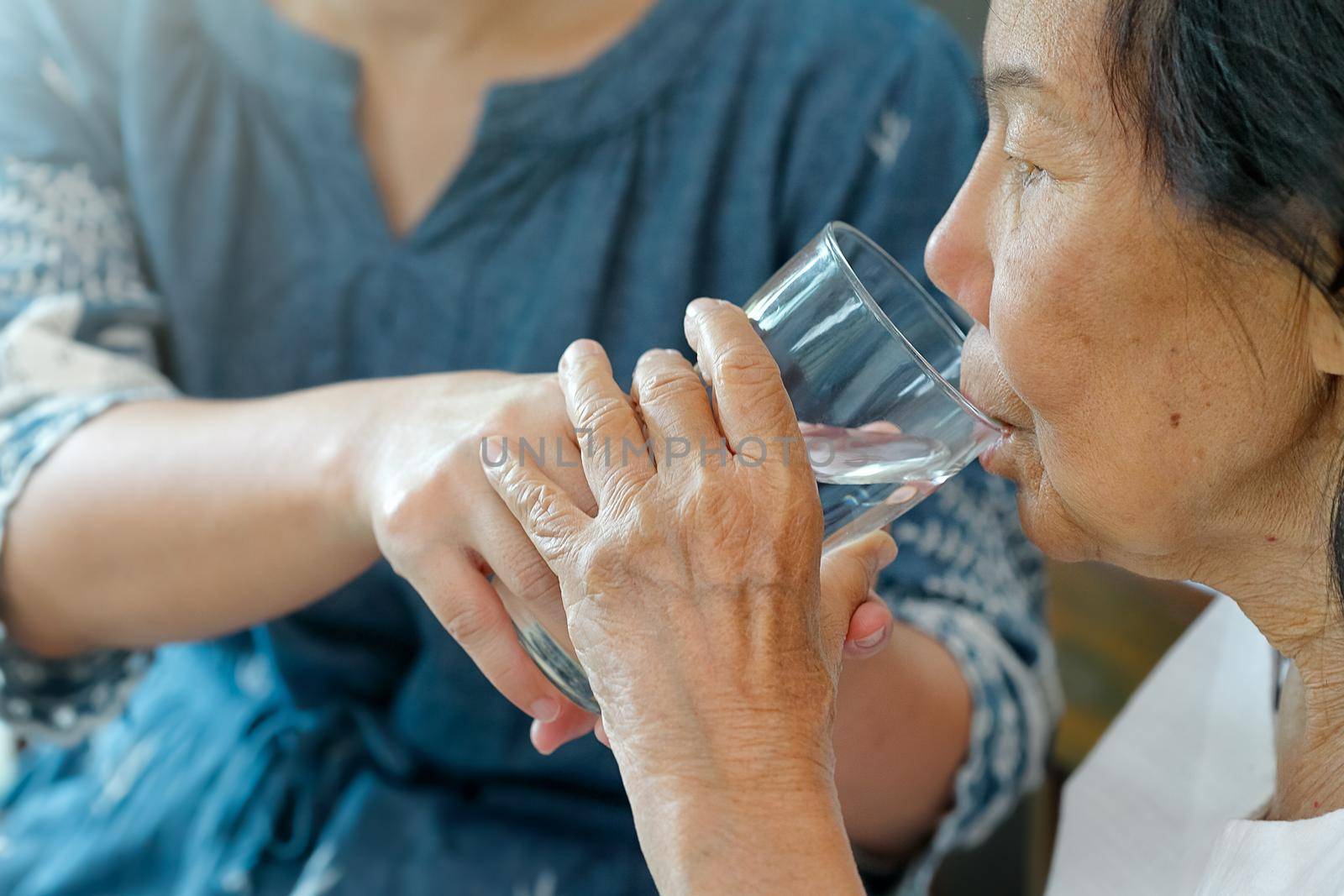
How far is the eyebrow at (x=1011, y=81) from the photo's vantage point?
657 millimetres

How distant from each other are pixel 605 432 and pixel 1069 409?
258 millimetres

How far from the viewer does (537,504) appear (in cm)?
69

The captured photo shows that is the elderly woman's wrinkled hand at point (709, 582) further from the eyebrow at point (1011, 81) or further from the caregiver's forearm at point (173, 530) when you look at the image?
the caregiver's forearm at point (173, 530)

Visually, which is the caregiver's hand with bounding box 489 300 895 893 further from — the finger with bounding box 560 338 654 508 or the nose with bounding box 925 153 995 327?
the nose with bounding box 925 153 995 327

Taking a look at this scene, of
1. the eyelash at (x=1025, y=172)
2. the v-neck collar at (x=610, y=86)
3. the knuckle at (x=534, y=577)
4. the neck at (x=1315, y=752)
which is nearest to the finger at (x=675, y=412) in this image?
the knuckle at (x=534, y=577)

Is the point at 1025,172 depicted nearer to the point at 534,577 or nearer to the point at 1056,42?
the point at 1056,42

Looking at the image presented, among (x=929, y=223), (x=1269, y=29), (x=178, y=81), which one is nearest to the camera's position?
(x=1269, y=29)

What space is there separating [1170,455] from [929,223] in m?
0.43

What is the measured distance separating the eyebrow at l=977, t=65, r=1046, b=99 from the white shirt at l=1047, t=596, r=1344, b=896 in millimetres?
534

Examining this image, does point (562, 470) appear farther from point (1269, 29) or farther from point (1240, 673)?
point (1240, 673)

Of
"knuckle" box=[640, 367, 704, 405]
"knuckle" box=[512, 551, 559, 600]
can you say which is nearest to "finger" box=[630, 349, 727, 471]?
"knuckle" box=[640, 367, 704, 405]

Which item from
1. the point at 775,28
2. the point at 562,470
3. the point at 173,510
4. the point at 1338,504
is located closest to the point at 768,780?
the point at 562,470

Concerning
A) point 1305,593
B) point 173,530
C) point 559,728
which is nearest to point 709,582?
point 559,728

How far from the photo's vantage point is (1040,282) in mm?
673
